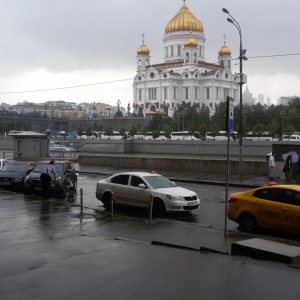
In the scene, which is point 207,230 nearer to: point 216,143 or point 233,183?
point 233,183

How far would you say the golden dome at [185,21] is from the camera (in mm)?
140750

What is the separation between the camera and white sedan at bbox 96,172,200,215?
1460cm

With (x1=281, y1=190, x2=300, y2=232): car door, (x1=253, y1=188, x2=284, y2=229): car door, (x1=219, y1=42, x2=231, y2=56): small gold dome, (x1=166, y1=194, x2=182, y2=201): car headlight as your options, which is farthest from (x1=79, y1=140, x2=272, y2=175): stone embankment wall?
(x1=219, y1=42, x2=231, y2=56): small gold dome

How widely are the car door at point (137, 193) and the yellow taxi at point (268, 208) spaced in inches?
122

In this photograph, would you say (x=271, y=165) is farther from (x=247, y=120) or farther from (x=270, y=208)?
(x=247, y=120)

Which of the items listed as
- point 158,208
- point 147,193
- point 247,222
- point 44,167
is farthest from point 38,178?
point 247,222

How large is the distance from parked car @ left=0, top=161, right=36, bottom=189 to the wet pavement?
25.3 feet

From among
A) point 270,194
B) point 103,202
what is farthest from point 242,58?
point 270,194

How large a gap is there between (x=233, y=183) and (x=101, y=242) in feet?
48.7

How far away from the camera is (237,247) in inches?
373

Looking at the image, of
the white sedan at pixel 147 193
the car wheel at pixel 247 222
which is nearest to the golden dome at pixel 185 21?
the white sedan at pixel 147 193

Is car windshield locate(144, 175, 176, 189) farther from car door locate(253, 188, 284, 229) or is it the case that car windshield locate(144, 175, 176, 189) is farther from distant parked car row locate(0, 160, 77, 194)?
distant parked car row locate(0, 160, 77, 194)

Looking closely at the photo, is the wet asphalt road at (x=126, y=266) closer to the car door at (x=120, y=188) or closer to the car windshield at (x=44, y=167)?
the car door at (x=120, y=188)

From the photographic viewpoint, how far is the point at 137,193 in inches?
608
